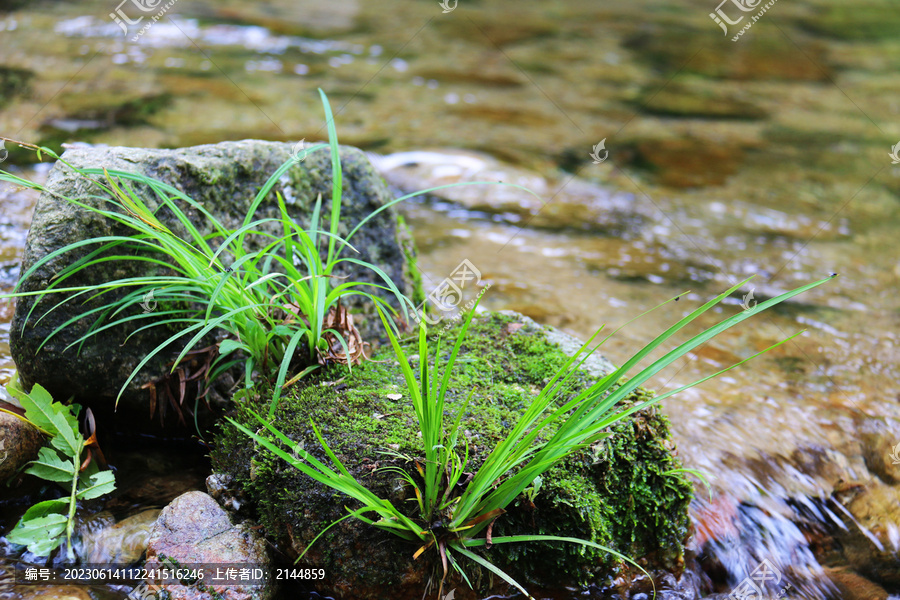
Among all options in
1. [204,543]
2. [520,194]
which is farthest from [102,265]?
[520,194]

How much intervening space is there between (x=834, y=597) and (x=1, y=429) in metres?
3.12

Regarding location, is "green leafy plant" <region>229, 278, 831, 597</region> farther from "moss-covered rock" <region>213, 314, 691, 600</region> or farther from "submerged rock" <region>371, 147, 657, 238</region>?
"submerged rock" <region>371, 147, 657, 238</region>

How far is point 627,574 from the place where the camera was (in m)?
2.23

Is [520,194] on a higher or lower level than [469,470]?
lower

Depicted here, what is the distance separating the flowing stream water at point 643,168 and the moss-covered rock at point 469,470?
0.40 m

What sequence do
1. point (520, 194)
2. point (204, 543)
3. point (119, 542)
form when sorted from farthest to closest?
point (520, 194)
point (119, 542)
point (204, 543)

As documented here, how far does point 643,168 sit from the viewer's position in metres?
6.68

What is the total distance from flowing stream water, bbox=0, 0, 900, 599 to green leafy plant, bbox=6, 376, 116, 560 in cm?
21

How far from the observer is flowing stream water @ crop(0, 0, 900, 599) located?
304 cm

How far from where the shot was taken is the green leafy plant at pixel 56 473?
2.05 m

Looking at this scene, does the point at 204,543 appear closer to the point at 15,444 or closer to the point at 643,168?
the point at 15,444

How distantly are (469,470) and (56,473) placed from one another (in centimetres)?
144

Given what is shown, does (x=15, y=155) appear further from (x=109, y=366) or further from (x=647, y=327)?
(x=647, y=327)

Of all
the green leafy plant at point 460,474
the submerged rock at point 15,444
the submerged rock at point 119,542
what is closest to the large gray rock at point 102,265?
the submerged rock at point 15,444
